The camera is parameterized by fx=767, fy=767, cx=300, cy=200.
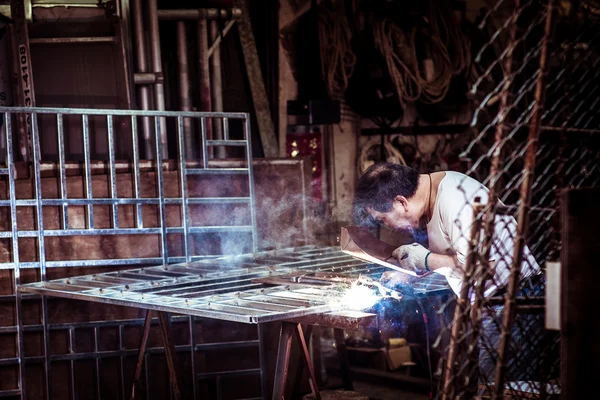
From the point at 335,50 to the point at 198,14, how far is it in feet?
5.28

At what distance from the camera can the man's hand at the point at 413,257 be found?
464 cm

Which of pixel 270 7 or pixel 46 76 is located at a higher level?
pixel 270 7

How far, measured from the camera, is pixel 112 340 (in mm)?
6289

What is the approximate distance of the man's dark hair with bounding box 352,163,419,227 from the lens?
188 inches

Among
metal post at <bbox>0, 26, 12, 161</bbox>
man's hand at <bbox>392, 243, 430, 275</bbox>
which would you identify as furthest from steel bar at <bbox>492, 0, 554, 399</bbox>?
metal post at <bbox>0, 26, 12, 161</bbox>

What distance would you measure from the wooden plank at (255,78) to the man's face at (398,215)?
306cm

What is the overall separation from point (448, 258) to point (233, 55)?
164 inches

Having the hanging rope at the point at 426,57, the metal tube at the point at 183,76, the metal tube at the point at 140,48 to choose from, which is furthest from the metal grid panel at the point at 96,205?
the hanging rope at the point at 426,57

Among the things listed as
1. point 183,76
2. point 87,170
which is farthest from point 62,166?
point 183,76

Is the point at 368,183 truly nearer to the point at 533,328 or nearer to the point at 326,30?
the point at 533,328

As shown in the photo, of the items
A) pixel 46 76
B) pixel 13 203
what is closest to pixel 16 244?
pixel 13 203

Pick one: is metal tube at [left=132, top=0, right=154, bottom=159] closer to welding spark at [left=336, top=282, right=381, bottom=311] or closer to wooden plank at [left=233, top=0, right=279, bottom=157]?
wooden plank at [left=233, top=0, right=279, bottom=157]

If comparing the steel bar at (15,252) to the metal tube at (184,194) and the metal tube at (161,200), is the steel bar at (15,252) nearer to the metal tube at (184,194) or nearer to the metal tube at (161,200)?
the metal tube at (161,200)

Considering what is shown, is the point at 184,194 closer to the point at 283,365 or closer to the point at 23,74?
the point at 23,74
